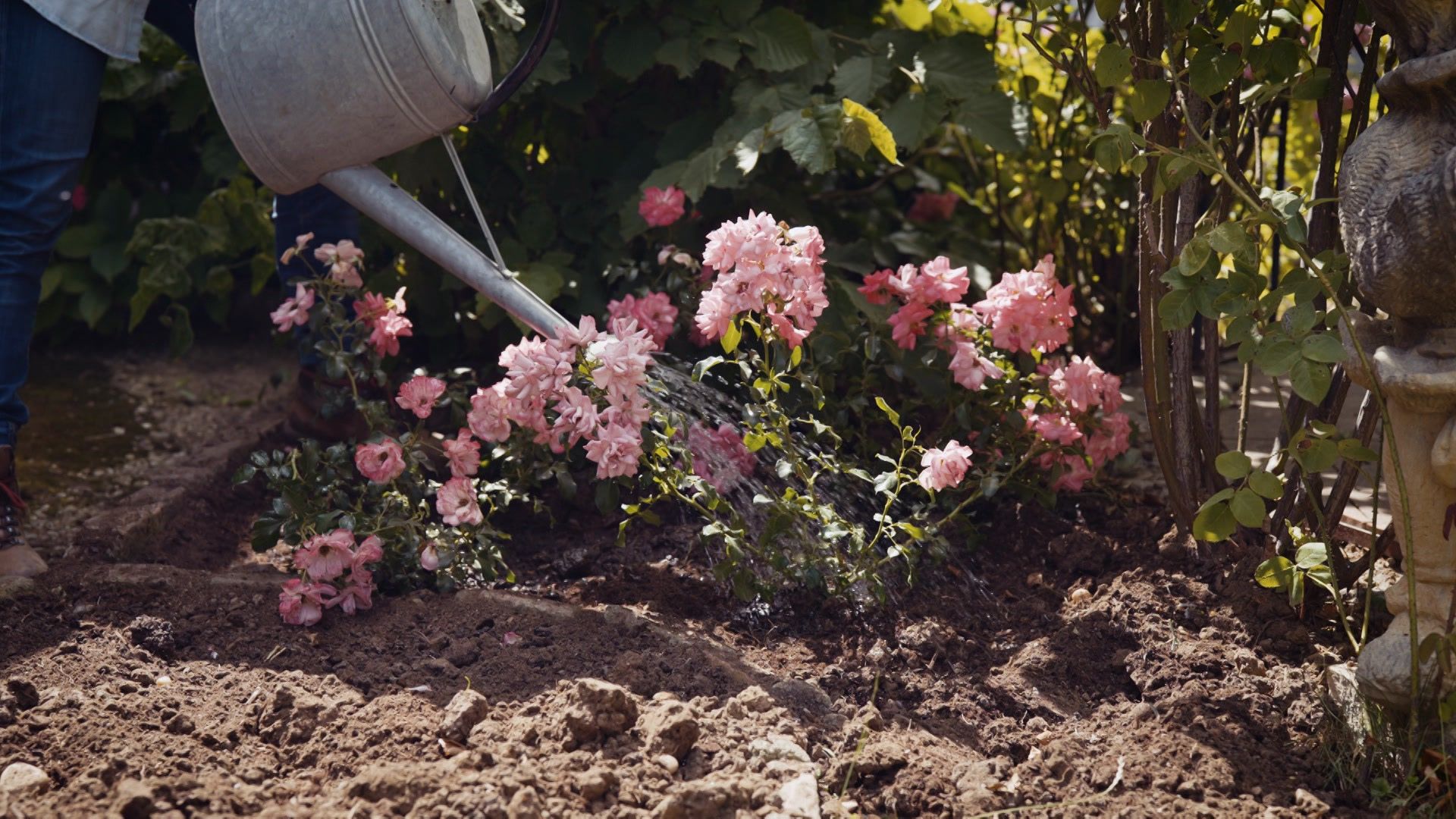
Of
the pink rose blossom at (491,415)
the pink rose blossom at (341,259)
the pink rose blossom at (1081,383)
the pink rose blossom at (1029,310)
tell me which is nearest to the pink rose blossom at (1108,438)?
the pink rose blossom at (1081,383)

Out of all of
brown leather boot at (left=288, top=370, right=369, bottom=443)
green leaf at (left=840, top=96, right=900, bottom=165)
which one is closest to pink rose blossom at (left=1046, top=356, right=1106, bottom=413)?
green leaf at (left=840, top=96, right=900, bottom=165)

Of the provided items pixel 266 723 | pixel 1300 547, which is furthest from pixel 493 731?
pixel 1300 547

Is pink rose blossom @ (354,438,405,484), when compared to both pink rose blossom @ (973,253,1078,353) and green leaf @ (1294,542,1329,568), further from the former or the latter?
green leaf @ (1294,542,1329,568)

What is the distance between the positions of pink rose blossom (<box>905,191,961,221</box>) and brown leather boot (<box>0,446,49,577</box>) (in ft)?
7.45

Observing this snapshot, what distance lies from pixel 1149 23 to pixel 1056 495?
899mm

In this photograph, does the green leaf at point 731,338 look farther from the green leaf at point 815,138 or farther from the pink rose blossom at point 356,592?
the pink rose blossom at point 356,592

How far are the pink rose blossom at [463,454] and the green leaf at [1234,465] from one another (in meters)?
1.23

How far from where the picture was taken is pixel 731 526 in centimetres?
213

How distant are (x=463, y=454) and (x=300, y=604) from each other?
365 mm

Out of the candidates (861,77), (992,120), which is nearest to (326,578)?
(861,77)

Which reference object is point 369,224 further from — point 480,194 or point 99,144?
Result: point 99,144

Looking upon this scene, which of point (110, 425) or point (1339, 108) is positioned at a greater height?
point (1339, 108)

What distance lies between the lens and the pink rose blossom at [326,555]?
7.07 feet

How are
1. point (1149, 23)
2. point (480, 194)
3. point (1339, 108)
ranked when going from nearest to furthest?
point (1339, 108), point (1149, 23), point (480, 194)
